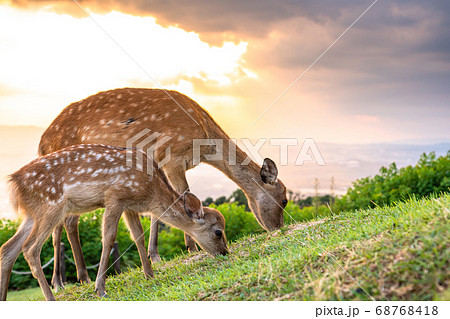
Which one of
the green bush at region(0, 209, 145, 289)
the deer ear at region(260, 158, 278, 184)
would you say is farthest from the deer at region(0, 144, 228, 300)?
the green bush at region(0, 209, 145, 289)

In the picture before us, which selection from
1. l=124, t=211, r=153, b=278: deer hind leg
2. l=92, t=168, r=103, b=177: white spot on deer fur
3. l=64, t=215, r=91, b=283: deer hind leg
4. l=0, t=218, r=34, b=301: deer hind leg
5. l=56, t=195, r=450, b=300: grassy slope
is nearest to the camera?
l=56, t=195, r=450, b=300: grassy slope

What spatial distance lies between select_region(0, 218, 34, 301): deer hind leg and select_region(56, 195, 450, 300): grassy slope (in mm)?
1213

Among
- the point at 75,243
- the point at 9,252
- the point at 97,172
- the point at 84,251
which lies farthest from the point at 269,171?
the point at 84,251

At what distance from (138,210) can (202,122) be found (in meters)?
2.61

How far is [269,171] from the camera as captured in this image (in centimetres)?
912

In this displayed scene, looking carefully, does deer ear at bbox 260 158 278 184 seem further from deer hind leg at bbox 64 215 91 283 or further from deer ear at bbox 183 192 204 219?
deer hind leg at bbox 64 215 91 283

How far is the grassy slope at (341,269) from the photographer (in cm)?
404

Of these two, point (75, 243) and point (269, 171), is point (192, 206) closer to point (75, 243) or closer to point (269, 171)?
point (269, 171)

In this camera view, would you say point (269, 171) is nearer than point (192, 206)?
No

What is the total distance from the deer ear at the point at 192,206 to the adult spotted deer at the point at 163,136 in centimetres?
142

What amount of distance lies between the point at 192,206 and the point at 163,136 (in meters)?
1.95

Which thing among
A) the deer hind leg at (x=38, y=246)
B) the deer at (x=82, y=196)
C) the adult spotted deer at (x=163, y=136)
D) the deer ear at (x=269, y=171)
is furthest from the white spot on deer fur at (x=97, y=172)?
the deer ear at (x=269, y=171)

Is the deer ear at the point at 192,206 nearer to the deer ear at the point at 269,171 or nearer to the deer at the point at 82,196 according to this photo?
the deer at the point at 82,196

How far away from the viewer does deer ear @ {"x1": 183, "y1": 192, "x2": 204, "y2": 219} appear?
710 centimetres
